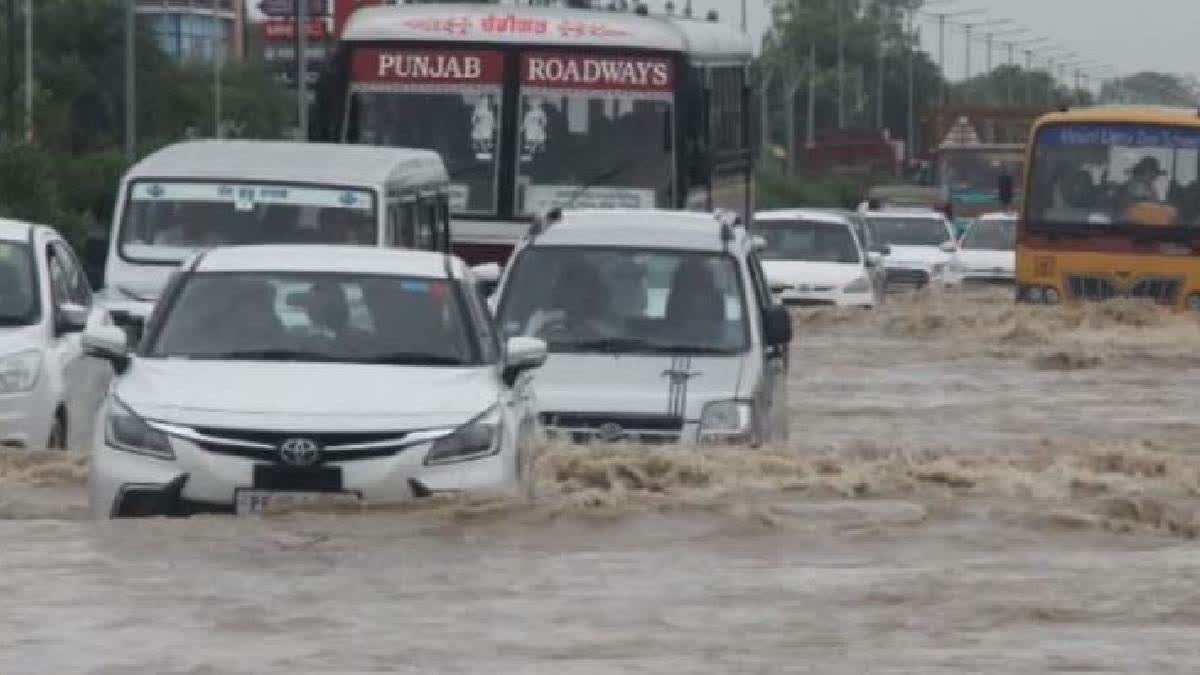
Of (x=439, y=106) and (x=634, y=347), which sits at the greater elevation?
(x=439, y=106)

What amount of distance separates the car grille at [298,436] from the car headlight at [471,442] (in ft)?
0.52

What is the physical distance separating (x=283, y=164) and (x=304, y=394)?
9912 mm

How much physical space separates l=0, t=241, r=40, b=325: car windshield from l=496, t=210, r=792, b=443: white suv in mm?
2555

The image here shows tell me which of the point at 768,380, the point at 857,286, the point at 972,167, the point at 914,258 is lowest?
the point at 972,167

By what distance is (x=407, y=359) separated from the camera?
1616cm

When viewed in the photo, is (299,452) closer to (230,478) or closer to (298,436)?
(298,436)

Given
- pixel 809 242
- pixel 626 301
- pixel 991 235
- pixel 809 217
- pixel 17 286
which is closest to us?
pixel 17 286

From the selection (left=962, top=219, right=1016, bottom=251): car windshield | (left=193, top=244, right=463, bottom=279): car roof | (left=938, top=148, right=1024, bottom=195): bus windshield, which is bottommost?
(left=938, top=148, right=1024, bottom=195): bus windshield

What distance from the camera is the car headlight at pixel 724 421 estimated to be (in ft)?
63.0

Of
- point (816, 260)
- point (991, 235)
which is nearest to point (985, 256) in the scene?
point (991, 235)

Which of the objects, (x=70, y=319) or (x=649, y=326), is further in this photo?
(x=649, y=326)

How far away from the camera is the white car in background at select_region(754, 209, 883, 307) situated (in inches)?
1660

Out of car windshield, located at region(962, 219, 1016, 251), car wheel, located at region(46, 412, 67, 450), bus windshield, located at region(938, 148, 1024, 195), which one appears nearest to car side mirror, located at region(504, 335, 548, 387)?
car wheel, located at region(46, 412, 67, 450)

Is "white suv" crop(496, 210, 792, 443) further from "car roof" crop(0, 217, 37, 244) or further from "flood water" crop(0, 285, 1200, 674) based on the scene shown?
"car roof" crop(0, 217, 37, 244)
